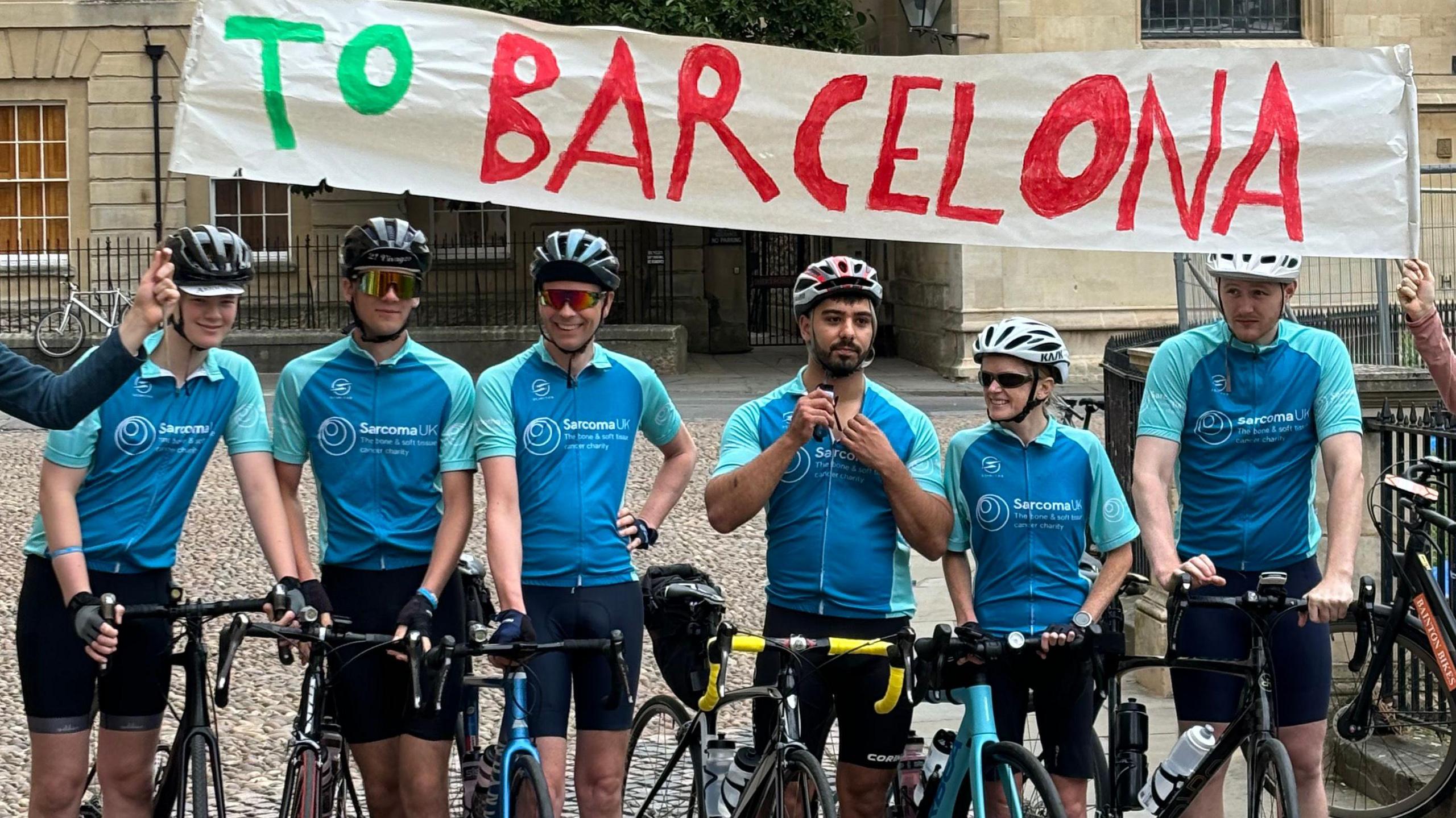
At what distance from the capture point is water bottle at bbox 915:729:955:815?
17.1ft

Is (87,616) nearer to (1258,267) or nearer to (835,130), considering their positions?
(835,130)

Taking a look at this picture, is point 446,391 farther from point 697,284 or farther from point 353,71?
point 697,284

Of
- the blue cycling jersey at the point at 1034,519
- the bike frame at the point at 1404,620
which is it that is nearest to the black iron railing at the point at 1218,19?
the bike frame at the point at 1404,620

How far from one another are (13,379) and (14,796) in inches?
116

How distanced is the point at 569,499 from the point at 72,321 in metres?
21.1

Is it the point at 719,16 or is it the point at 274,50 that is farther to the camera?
the point at 719,16

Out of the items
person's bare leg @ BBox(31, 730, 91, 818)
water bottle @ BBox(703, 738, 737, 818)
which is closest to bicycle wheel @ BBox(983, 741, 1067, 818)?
water bottle @ BBox(703, 738, 737, 818)

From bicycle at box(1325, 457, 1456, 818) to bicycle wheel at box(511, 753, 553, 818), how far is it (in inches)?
107

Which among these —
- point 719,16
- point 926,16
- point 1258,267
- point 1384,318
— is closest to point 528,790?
point 1258,267

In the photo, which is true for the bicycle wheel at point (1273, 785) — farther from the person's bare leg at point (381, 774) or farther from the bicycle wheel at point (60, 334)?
the bicycle wheel at point (60, 334)

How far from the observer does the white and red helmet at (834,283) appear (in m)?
5.05

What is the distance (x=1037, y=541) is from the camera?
5230 millimetres

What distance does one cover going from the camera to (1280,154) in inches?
225

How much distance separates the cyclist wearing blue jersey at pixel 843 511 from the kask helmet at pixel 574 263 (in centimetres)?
52
